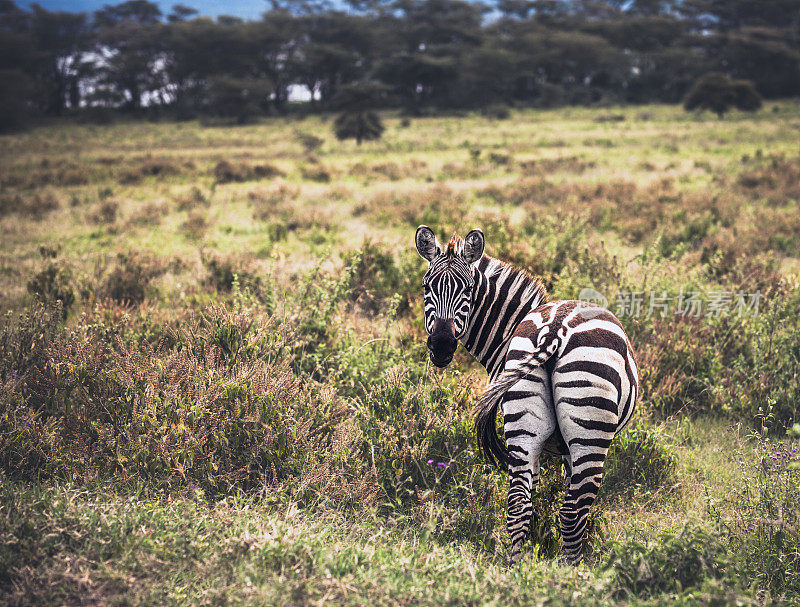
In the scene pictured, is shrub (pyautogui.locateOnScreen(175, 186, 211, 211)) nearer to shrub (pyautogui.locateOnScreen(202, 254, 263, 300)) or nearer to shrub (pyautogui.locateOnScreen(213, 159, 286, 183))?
shrub (pyautogui.locateOnScreen(213, 159, 286, 183))

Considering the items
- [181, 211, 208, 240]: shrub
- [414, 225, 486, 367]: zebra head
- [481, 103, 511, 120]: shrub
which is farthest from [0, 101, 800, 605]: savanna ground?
[481, 103, 511, 120]: shrub

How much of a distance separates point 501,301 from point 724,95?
42.1 meters

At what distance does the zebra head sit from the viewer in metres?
2.84

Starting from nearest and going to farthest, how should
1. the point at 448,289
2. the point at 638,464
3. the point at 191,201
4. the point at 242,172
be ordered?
the point at 448,289, the point at 638,464, the point at 191,201, the point at 242,172

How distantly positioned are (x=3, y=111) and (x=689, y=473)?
4499 centimetres

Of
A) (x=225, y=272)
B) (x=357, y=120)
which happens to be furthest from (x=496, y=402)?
(x=357, y=120)

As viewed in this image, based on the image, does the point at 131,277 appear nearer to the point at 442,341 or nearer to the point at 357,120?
the point at 442,341

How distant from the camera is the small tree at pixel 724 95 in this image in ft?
119

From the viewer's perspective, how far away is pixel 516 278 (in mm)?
3121

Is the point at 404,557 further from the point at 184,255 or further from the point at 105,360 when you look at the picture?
the point at 184,255

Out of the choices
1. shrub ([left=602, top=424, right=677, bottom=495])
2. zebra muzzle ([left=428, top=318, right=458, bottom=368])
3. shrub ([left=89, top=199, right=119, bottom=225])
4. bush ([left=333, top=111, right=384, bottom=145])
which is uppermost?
bush ([left=333, top=111, right=384, bottom=145])

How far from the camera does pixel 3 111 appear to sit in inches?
1403

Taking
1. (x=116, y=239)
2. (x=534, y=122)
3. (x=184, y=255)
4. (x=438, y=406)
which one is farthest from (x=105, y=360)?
(x=534, y=122)

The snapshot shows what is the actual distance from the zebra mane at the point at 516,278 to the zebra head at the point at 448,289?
4.7 inches
